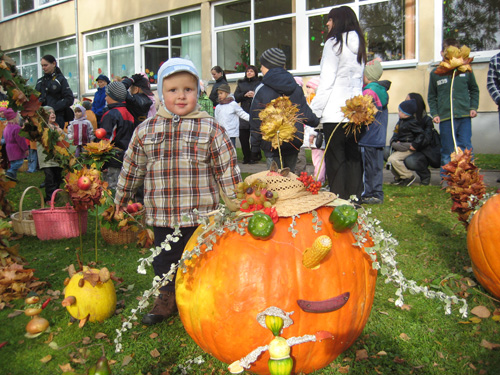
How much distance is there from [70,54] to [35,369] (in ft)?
74.3

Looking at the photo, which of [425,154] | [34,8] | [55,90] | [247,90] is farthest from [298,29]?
[34,8]

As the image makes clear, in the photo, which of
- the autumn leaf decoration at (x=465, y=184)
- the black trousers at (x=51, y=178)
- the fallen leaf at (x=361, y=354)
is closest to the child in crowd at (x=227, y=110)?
the black trousers at (x=51, y=178)

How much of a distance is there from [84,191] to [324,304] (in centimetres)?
A: 224

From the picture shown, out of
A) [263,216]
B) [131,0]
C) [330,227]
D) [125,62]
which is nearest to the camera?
[263,216]

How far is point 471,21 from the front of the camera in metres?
11.8

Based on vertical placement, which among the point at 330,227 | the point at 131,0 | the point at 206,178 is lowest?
the point at 330,227

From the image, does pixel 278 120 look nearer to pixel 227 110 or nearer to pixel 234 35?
pixel 227 110

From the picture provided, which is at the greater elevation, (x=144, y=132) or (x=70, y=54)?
(x=70, y=54)

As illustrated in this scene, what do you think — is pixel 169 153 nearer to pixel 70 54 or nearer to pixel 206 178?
pixel 206 178

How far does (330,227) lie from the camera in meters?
2.55

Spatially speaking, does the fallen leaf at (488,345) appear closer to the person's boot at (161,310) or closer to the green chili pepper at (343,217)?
the green chili pepper at (343,217)

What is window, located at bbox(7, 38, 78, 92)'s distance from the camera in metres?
22.6

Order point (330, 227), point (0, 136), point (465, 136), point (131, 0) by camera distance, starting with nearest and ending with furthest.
A: point (330, 227), point (465, 136), point (0, 136), point (131, 0)

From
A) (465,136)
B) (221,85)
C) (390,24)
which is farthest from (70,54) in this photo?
(465,136)
